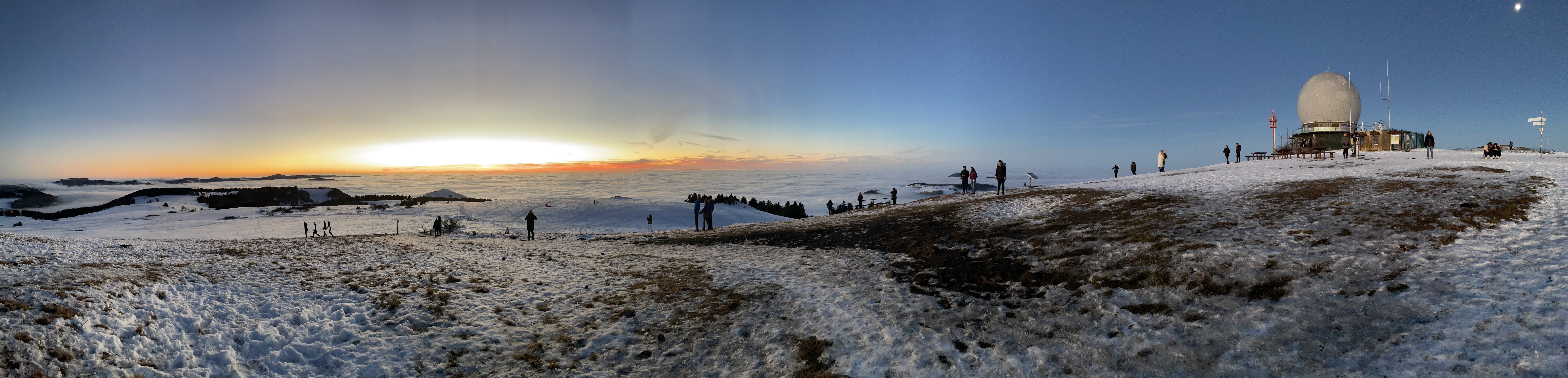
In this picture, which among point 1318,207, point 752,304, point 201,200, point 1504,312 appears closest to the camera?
point 1504,312

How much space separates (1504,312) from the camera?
6.33 m

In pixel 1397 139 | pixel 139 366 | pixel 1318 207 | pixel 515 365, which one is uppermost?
pixel 1397 139

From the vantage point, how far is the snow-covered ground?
55312mm

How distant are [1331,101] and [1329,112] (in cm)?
104

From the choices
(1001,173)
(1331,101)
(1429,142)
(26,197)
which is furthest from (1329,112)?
(26,197)

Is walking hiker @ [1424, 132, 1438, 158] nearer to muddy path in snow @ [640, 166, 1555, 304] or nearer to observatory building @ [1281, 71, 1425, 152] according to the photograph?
muddy path in snow @ [640, 166, 1555, 304]

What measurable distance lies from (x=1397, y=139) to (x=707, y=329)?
67172 millimetres

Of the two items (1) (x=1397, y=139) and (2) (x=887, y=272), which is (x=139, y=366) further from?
(1) (x=1397, y=139)

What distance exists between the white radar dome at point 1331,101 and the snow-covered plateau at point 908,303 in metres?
43.0

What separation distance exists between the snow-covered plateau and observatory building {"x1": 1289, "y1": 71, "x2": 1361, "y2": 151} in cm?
4216

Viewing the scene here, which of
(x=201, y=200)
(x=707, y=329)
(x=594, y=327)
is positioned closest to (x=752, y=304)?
(x=707, y=329)

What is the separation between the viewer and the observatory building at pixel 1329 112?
4647 centimetres

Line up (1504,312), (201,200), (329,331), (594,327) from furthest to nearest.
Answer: (201,200) < (594,327) < (329,331) < (1504,312)

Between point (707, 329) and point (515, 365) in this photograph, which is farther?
point (707, 329)
